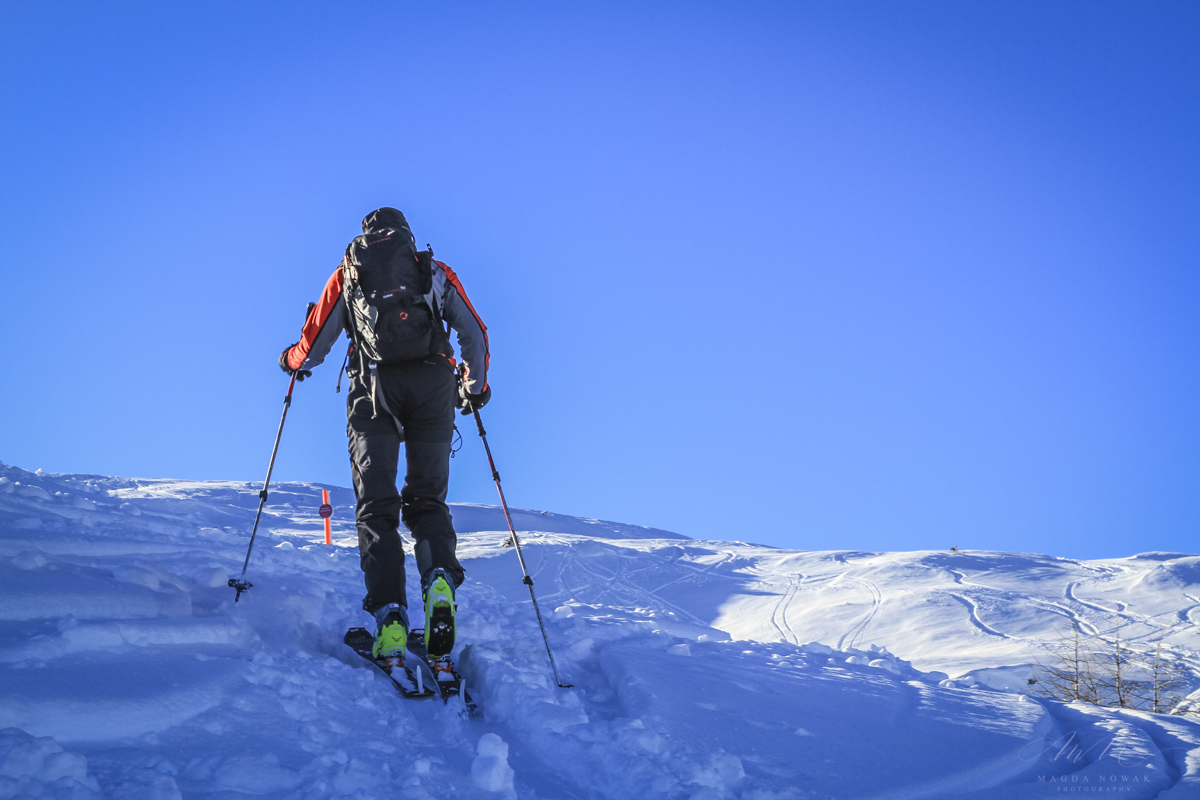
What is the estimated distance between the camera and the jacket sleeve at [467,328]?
13.1ft

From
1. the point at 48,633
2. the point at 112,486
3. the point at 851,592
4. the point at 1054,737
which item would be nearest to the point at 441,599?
the point at 48,633

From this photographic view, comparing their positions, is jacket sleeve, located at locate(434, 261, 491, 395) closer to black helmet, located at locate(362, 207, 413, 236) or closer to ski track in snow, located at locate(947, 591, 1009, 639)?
black helmet, located at locate(362, 207, 413, 236)

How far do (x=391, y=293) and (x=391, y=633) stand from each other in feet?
5.91

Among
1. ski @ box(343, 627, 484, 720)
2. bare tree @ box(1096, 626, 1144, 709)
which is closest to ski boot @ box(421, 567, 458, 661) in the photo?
ski @ box(343, 627, 484, 720)

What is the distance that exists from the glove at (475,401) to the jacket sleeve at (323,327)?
0.87 metres

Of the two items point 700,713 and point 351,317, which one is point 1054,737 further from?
point 351,317

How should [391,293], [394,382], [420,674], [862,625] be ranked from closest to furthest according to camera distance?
[420,674] → [391,293] → [394,382] → [862,625]

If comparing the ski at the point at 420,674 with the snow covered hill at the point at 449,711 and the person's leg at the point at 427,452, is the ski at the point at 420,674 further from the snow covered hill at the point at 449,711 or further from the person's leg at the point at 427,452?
the person's leg at the point at 427,452

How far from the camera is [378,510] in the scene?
3725 mm

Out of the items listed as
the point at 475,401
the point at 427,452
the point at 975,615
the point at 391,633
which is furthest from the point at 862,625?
the point at 391,633

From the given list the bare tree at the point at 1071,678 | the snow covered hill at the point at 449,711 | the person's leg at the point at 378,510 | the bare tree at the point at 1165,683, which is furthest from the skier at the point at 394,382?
the bare tree at the point at 1071,678

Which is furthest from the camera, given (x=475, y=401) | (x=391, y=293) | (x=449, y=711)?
(x=475, y=401)

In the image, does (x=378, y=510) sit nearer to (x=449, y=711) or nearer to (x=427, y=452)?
(x=427, y=452)

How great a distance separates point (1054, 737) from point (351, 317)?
4010mm
